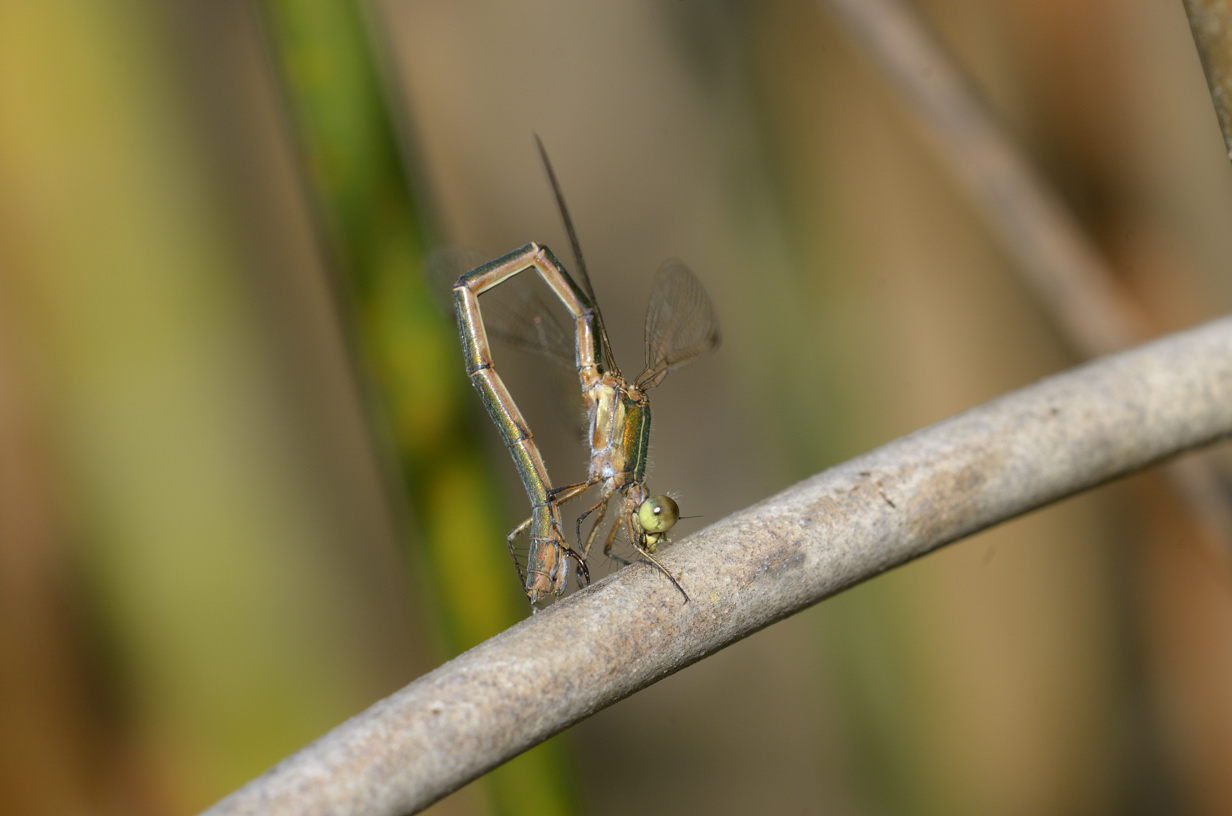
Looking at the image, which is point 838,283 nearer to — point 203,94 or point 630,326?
point 630,326

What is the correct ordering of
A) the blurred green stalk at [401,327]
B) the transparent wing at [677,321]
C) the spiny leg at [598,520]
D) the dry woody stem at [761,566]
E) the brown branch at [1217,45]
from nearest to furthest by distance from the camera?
the dry woody stem at [761,566] → the brown branch at [1217,45] → the blurred green stalk at [401,327] → the spiny leg at [598,520] → the transparent wing at [677,321]

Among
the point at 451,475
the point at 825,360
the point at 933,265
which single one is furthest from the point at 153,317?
the point at 933,265

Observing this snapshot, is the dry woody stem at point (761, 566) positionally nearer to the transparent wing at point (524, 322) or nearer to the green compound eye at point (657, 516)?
the green compound eye at point (657, 516)

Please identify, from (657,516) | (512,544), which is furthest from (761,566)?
(512,544)

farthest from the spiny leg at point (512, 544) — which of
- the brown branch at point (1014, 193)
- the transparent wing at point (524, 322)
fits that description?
the brown branch at point (1014, 193)

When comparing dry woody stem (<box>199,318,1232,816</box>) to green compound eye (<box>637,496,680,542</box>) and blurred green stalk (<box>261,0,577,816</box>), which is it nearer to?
green compound eye (<box>637,496,680,542</box>)

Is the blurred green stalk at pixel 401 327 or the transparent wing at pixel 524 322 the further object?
the transparent wing at pixel 524 322

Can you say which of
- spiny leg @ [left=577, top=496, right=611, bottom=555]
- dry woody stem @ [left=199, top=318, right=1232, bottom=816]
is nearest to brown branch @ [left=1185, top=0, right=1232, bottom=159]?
dry woody stem @ [left=199, top=318, right=1232, bottom=816]
